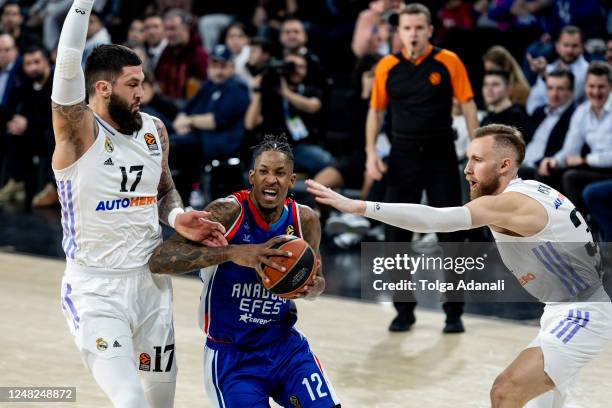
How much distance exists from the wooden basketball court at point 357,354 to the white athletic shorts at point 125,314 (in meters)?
1.20

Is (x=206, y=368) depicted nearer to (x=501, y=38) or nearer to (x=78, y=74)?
(x=78, y=74)

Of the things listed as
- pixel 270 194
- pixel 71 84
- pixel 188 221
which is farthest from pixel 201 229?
pixel 71 84

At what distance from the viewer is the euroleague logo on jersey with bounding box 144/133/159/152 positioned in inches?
210

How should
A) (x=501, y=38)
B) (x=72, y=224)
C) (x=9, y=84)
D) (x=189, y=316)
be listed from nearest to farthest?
(x=72, y=224) → (x=189, y=316) → (x=501, y=38) → (x=9, y=84)

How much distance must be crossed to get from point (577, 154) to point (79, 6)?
6.64 metres

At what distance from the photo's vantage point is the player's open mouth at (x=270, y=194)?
5.25 meters

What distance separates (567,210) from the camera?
5309 mm

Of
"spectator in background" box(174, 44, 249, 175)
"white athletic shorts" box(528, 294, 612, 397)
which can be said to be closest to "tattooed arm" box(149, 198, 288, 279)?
"white athletic shorts" box(528, 294, 612, 397)

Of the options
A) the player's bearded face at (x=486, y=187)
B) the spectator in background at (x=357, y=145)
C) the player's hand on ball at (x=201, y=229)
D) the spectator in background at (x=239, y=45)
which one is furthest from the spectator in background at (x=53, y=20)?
the player's bearded face at (x=486, y=187)

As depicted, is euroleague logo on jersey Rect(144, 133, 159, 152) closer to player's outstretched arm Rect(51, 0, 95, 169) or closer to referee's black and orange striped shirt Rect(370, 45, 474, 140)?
player's outstretched arm Rect(51, 0, 95, 169)

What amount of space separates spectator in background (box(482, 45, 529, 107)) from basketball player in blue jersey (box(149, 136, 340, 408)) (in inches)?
221

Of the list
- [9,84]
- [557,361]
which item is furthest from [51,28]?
[557,361]

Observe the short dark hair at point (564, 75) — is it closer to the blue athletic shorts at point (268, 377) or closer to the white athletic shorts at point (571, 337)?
the white athletic shorts at point (571, 337)

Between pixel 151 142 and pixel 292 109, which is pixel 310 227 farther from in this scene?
pixel 292 109
